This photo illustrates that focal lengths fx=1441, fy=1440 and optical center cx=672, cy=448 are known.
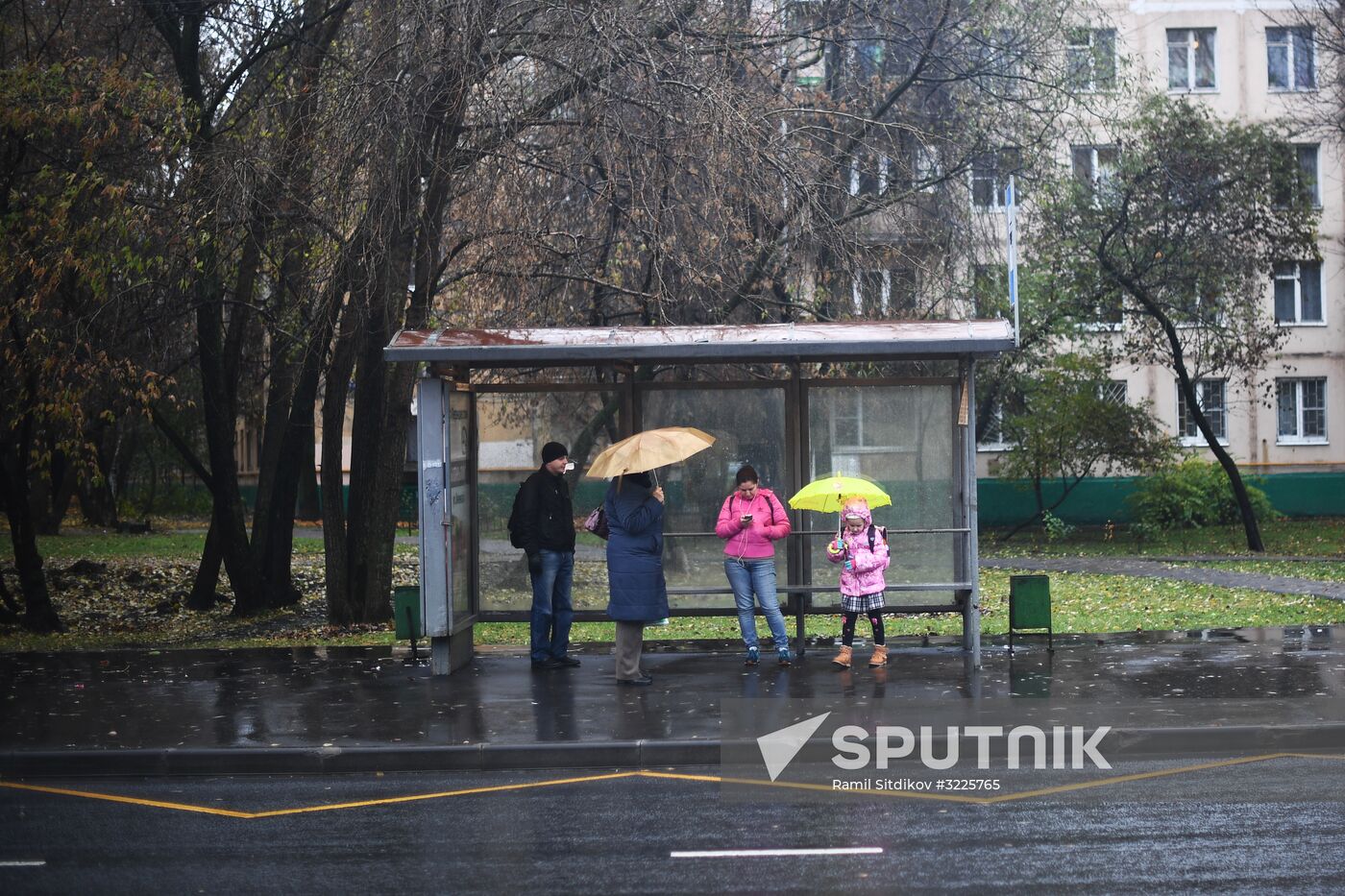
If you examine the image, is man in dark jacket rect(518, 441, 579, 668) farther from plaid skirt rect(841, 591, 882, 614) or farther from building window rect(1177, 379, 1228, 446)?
building window rect(1177, 379, 1228, 446)

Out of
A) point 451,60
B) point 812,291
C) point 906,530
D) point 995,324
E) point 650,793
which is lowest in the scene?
point 650,793

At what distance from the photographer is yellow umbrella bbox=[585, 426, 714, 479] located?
37.9 feet

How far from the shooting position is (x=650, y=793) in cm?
844

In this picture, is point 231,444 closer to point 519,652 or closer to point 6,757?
point 519,652

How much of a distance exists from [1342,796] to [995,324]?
528cm

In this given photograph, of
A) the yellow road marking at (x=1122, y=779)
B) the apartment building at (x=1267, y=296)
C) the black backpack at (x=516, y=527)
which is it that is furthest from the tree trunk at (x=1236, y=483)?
the yellow road marking at (x=1122, y=779)

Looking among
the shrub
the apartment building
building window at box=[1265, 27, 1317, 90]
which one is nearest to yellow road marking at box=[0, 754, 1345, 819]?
the shrub

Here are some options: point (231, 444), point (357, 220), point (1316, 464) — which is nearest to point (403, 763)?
point (357, 220)

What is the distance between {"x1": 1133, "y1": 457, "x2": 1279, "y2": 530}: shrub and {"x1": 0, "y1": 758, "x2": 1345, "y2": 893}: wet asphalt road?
932 inches

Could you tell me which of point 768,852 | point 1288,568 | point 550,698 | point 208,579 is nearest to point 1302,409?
point 1288,568

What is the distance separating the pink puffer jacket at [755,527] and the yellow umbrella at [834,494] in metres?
0.19

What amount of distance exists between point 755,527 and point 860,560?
0.93 metres

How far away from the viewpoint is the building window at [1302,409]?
4191 centimetres

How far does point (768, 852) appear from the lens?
6.86m
